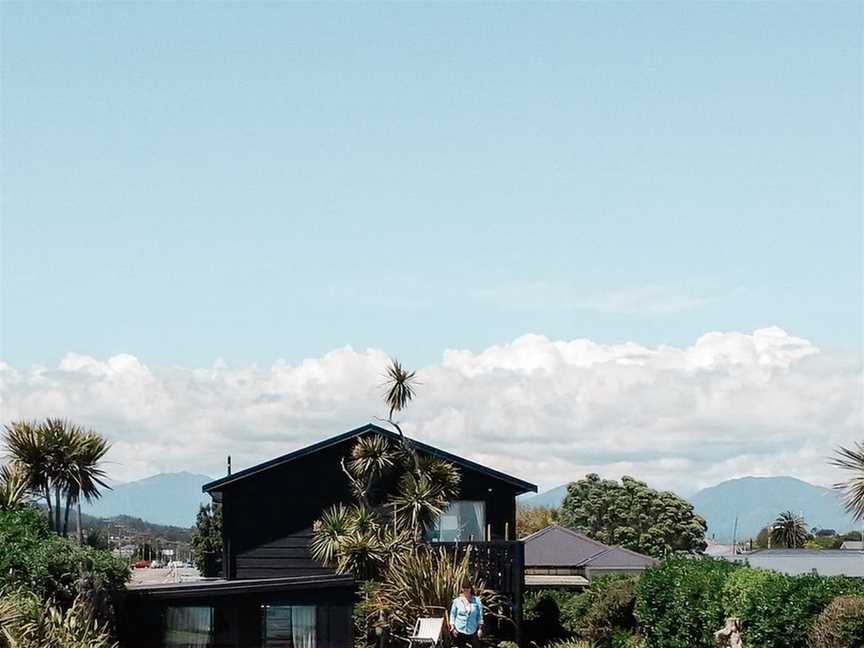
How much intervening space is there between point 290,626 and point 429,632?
635 centimetres

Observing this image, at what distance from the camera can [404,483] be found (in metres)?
37.2

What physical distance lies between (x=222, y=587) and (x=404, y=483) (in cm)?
560

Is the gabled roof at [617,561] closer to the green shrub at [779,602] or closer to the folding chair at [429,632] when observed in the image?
the folding chair at [429,632]

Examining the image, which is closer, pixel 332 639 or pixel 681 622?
pixel 681 622

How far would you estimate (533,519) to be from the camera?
90.6 m

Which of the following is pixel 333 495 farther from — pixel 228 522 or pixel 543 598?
pixel 543 598

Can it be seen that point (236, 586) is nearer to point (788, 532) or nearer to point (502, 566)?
point (502, 566)

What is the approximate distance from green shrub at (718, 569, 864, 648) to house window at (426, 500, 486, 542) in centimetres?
1216

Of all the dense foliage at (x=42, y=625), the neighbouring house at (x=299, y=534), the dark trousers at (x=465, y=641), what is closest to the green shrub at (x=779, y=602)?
the dark trousers at (x=465, y=641)

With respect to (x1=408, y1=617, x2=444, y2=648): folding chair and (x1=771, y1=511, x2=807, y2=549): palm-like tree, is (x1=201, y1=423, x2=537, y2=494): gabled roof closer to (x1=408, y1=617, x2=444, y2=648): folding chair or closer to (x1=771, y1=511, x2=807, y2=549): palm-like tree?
(x1=408, y1=617, x2=444, y2=648): folding chair

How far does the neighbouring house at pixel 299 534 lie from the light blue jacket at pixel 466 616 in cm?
550

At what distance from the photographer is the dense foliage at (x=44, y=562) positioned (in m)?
29.0

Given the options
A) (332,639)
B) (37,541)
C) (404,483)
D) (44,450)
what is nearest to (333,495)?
(404,483)

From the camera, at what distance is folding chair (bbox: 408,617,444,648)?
29234mm
